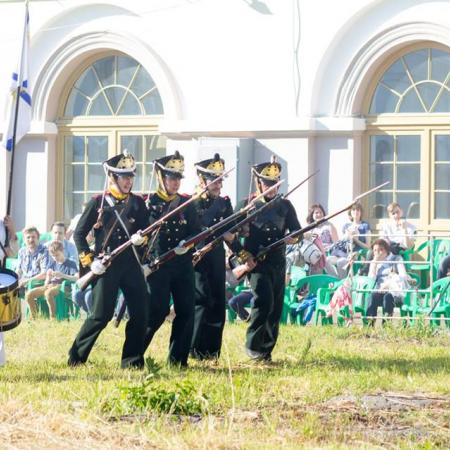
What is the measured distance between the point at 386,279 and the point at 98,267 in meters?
5.36

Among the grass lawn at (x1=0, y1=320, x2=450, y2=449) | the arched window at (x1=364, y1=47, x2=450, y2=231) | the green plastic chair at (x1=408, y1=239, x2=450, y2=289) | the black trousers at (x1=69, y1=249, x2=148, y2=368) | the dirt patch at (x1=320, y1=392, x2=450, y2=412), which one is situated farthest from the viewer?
the arched window at (x1=364, y1=47, x2=450, y2=231)

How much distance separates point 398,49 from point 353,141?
1.44m

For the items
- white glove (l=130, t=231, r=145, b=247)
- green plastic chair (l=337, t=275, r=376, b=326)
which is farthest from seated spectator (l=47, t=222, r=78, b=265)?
white glove (l=130, t=231, r=145, b=247)

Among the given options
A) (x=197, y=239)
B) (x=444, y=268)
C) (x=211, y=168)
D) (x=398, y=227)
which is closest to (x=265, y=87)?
(x=398, y=227)

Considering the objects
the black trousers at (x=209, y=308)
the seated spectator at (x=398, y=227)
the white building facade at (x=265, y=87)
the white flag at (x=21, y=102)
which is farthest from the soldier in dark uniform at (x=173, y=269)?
the white building facade at (x=265, y=87)

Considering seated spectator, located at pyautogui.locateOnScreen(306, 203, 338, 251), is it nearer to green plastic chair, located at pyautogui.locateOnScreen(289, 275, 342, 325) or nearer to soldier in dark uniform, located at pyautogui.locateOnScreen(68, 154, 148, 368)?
green plastic chair, located at pyautogui.locateOnScreen(289, 275, 342, 325)

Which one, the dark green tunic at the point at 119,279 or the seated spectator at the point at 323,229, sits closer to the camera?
the dark green tunic at the point at 119,279

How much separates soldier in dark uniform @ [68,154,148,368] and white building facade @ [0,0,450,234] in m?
8.45

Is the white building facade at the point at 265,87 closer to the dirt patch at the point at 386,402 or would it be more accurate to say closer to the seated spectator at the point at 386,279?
the seated spectator at the point at 386,279

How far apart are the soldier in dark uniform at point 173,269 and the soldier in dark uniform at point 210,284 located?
0.54 m

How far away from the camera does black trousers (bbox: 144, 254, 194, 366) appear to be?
12.9 metres

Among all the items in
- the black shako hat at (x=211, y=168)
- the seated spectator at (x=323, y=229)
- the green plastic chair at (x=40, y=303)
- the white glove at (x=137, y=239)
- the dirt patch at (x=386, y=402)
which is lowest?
the dirt patch at (x=386, y=402)

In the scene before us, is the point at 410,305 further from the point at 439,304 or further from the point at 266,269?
the point at 266,269

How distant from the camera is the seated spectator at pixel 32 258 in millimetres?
18969
